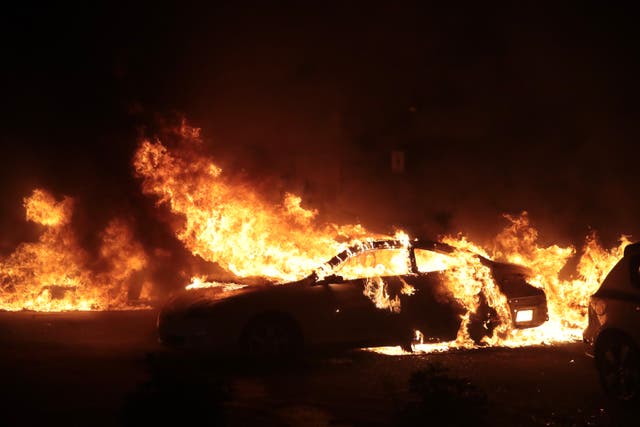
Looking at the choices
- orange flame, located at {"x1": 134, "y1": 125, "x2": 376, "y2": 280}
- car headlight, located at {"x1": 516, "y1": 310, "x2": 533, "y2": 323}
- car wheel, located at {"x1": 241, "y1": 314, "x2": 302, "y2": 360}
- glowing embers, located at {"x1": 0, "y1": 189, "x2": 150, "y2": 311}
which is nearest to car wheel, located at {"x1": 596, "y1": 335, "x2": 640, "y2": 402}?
car headlight, located at {"x1": 516, "y1": 310, "x2": 533, "y2": 323}

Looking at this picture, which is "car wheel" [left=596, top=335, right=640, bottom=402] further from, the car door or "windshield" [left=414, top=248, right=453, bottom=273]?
"windshield" [left=414, top=248, right=453, bottom=273]

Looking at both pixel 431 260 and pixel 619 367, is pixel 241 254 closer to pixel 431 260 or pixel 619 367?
pixel 431 260

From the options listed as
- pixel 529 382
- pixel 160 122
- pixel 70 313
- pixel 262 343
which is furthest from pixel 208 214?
pixel 529 382

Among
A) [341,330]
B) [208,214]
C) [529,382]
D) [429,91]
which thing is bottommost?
[529,382]

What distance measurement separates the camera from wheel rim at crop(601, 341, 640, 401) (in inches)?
268

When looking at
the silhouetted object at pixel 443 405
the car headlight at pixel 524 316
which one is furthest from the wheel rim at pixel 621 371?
the car headlight at pixel 524 316

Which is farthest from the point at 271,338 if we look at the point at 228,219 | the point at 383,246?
the point at 228,219

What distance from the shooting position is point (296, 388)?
749 cm

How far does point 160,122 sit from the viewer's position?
548 inches

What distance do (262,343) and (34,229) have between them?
10.3 m

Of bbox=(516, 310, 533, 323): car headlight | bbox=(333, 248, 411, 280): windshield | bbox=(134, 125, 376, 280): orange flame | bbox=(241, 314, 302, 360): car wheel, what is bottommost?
bbox=(241, 314, 302, 360): car wheel

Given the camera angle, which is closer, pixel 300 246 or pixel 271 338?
pixel 271 338

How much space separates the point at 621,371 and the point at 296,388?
335 centimetres

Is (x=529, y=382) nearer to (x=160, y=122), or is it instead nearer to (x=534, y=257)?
(x=534, y=257)
